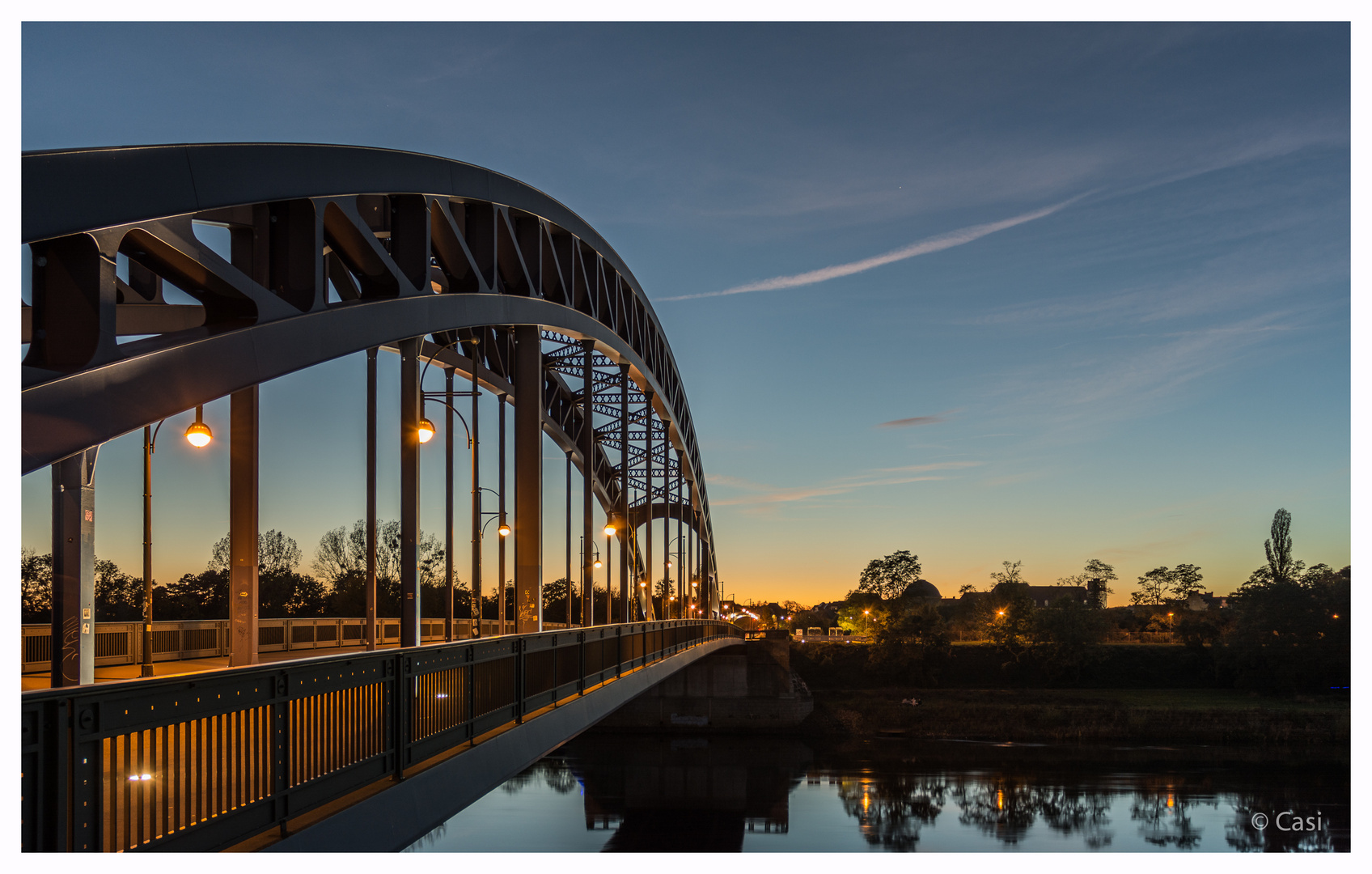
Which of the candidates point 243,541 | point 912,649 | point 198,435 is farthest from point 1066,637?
point 243,541

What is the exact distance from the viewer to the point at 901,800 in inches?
1628

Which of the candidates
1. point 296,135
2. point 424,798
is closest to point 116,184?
point 424,798

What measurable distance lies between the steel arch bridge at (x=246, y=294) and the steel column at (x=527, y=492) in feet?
0.11

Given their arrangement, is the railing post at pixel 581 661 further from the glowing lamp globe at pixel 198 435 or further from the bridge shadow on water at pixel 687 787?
the bridge shadow on water at pixel 687 787

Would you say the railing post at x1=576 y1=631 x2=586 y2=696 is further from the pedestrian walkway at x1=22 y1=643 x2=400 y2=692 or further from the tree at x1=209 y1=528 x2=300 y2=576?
the tree at x1=209 y1=528 x2=300 y2=576

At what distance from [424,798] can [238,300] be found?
4246mm

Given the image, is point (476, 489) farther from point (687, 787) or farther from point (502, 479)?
point (687, 787)

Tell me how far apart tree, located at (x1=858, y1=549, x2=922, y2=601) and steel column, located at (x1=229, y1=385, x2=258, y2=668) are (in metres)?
145

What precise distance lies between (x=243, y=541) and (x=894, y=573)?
148 meters

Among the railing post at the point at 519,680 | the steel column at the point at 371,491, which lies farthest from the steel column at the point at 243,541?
the railing post at the point at 519,680

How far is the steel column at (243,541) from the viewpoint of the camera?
31.4 ft

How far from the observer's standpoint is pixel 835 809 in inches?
1569

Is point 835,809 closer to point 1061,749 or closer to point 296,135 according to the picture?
point 1061,749

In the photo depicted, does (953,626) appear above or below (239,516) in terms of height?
below
